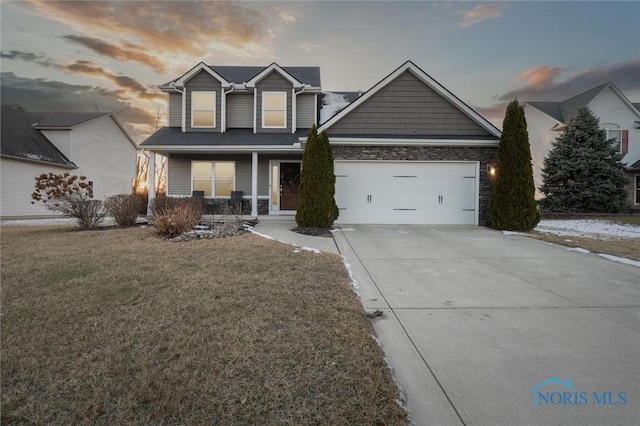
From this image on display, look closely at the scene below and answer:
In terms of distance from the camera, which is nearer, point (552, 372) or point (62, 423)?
point (62, 423)

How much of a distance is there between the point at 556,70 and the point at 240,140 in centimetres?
1658

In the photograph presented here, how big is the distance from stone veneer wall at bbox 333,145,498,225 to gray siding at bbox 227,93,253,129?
550 centimetres

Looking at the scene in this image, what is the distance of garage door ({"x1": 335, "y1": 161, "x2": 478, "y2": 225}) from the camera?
37.0ft

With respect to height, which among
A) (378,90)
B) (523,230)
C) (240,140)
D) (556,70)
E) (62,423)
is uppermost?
(556,70)

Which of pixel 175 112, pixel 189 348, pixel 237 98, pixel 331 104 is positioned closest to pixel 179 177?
pixel 175 112

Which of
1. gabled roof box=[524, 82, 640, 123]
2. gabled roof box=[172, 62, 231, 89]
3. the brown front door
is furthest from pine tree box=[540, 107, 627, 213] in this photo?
gabled roof box=[172, 62, 231, 89]

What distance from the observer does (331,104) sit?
15.7 m

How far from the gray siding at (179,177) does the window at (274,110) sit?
12.9 feet

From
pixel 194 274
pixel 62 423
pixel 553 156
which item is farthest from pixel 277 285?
pixel 553 156

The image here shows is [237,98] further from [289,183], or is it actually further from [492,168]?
[492,168]

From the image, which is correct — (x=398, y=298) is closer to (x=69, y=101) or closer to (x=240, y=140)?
(x=240, y=140)

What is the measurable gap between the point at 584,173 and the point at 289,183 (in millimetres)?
14405

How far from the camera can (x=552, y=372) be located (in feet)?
8.45

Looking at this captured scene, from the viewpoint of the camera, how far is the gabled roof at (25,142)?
16016 millimetres
